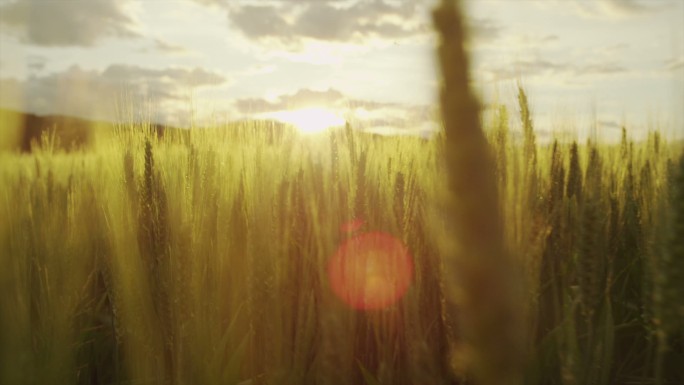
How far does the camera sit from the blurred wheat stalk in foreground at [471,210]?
381 mm

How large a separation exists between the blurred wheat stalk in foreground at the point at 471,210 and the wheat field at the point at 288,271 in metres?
0.62

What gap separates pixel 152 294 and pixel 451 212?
1.33m

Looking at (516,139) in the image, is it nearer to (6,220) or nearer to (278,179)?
(278,179)

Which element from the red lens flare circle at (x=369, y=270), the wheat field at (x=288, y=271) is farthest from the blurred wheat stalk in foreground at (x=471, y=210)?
the red lens flare circle at (x=369, y=270)

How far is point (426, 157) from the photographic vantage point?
178 cm

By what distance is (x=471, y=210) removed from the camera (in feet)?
1.26

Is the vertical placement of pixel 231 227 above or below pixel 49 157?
below

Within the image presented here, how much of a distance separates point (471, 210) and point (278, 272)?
45.1 inches

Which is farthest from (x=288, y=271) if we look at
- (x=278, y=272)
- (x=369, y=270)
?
(x=369, y=270)

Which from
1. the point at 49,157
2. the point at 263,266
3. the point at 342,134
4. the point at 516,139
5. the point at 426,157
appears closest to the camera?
the point at 516,139

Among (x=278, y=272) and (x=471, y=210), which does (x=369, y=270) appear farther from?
(x=471, y=210)

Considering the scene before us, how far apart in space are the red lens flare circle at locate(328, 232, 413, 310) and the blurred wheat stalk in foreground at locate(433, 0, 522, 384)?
3.19ft

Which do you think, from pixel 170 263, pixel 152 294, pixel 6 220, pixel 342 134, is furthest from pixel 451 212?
pixel 6 220

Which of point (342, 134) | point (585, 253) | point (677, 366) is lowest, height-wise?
point (677, 366)
